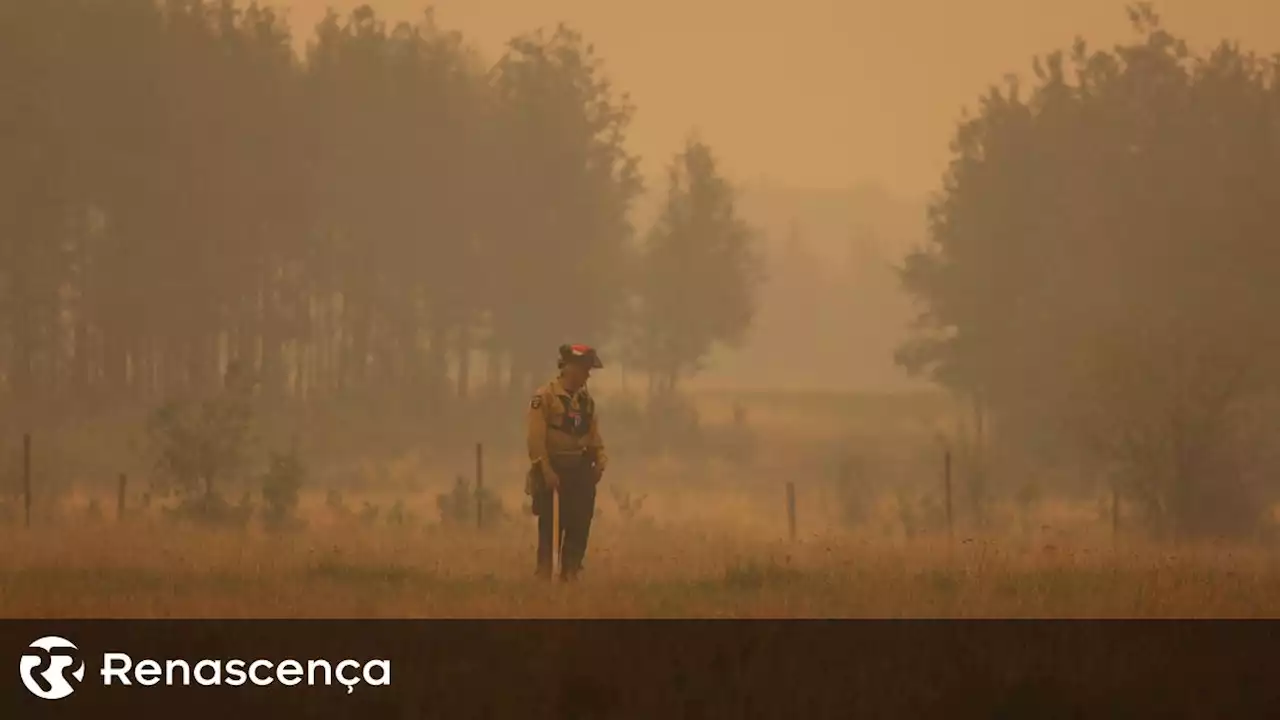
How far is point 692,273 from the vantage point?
47.8 m

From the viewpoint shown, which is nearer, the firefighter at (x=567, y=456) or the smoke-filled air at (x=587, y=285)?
the firefighter at (x=567, y=456)

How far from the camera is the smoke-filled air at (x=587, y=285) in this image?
2406 cm

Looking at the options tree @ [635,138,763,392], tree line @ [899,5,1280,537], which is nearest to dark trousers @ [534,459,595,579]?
tree line @ [899,5,1280,537]

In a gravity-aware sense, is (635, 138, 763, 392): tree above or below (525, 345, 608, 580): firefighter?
above

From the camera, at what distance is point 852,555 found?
16953 millimetres
